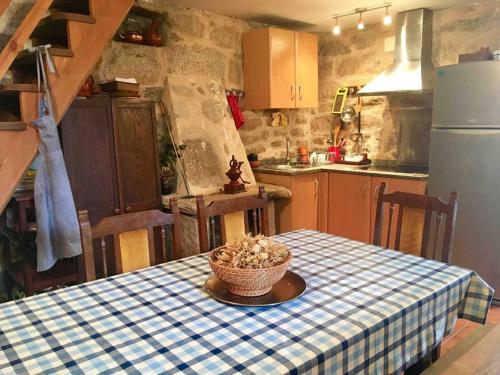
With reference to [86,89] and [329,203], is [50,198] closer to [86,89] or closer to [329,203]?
[86,89]

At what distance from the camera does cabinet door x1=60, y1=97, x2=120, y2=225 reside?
257 centimetres

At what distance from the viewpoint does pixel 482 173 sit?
2.78m

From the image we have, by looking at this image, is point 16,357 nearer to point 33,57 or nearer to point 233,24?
point 33,57

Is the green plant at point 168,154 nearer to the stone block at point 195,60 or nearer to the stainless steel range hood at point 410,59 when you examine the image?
the stone block at point 195,60

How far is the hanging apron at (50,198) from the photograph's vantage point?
2203mm

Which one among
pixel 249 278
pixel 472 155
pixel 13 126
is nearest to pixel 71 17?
→ pixel 13 126

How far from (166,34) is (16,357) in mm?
3011

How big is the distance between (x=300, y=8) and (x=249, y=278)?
9.59ft

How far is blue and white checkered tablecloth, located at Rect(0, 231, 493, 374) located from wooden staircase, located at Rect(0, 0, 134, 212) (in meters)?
1.10

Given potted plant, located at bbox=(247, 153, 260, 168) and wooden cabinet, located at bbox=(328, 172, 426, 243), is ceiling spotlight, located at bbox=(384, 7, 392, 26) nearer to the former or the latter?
wooden cabinet, located at bbox=(328, 172, 426, 243)

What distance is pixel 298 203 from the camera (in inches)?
147

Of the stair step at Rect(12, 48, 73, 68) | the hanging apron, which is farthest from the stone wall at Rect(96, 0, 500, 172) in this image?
the hanging apron

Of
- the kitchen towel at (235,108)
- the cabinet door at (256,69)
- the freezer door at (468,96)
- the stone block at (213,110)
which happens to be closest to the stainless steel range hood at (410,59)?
the freezer door at (468,96)

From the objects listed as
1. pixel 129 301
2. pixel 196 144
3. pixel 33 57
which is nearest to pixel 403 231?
pixel 129 301
